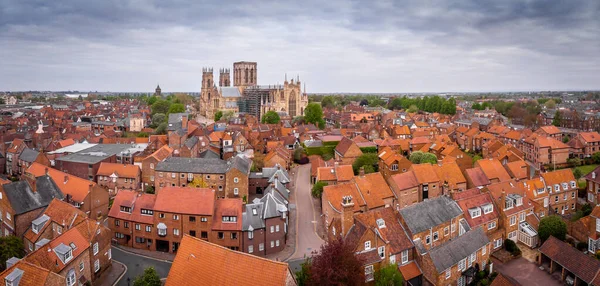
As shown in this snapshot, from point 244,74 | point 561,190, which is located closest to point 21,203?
point 561,190

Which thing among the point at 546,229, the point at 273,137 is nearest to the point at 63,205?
the point at 546,229

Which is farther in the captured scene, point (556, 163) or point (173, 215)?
point (556, 163)

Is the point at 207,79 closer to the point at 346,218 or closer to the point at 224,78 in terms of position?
the point at 224,78

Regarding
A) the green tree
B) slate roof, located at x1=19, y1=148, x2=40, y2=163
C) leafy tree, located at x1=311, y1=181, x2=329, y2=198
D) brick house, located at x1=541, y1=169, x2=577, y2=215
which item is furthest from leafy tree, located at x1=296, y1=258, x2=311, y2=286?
the green tree

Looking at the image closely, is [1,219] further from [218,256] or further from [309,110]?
[309,110]

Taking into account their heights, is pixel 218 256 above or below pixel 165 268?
above

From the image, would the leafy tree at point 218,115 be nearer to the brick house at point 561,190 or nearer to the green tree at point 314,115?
the green tree at point 314,115

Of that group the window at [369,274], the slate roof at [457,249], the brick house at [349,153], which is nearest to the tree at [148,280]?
the window at [369,274]

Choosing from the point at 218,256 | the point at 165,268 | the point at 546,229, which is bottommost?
the point at 165,268
